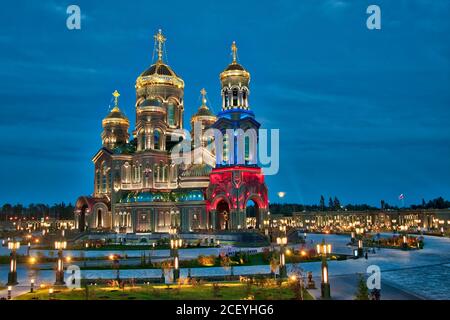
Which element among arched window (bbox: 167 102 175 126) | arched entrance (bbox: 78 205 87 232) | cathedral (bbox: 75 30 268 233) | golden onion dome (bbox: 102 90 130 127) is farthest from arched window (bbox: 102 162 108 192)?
arched window (bbox: 167 102 175 126)

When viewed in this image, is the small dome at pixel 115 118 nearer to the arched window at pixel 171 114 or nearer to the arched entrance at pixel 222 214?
the arched window at pixel 171 114

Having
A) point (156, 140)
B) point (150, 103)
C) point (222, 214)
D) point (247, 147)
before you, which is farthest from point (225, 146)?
point (150, 103)

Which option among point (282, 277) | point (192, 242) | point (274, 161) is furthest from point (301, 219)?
point (282, 277)

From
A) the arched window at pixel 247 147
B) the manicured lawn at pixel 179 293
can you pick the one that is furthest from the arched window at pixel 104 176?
the manicured lawn at pixel 179 293

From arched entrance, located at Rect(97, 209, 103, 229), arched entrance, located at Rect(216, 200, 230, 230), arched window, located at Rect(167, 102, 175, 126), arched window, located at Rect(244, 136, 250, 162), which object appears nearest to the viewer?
arched window, located at Rect(244, 136, 250, 162)

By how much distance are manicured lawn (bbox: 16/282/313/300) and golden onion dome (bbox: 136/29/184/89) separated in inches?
2474

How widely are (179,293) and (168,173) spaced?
53583 millimetres

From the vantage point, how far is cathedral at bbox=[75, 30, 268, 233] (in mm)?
68438

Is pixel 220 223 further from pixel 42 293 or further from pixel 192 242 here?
pixel 42 293

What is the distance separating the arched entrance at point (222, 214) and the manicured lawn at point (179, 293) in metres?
45.3

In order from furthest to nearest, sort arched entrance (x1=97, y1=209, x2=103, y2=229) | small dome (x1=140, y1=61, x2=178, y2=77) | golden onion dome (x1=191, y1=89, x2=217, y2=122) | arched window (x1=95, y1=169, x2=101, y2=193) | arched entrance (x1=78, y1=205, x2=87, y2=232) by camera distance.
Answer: golden onion dome (x1=191, y1=89, x2=217, y2=122)
small dome (x1=140, y1=61, x2=178, y2=77)
arched window (x1=95, y1=169, x2=101, y2=193)
arched entrance (x1=78, y1=205, x2=87, y2=232)
arched entrance (x1=97, y1=209, x2=103, y2=229)

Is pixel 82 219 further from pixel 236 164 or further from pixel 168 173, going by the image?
pixel 236 164

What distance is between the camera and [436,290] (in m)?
24.0

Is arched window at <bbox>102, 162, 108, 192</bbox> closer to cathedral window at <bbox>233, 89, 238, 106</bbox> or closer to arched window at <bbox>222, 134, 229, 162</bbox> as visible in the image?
arched window at <bbox>222, 134, 229, 162</bbox>
